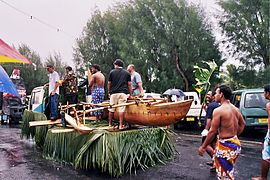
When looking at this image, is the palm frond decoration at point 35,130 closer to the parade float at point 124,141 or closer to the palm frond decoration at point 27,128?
the palm frond decoration at point 27,128

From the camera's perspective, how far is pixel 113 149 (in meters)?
5.57

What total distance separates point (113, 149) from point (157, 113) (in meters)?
1.13

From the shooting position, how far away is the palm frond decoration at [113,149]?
18.2 ft

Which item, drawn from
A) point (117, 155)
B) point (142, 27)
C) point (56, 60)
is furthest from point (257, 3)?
point (56, 60)

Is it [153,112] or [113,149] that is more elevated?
[153,112]

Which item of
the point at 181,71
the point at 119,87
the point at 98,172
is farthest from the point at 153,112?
the point at 181,71

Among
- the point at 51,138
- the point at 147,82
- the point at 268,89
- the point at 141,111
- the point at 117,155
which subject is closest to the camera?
the point at 268,89

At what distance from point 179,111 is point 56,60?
38.7m

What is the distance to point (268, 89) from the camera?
5051 mm

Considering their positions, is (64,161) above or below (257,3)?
below

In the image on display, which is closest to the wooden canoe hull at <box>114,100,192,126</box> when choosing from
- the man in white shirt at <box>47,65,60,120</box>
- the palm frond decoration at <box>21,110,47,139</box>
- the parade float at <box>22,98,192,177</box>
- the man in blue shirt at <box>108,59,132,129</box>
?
the parade float at <box>22,98,192,177</box>

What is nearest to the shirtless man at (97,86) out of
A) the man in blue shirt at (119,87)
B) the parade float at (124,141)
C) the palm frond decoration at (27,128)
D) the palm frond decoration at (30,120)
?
the parade float at (124,141)

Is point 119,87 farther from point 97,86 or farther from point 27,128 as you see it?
point 27,128

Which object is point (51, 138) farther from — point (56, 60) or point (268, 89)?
point (56, 60)
